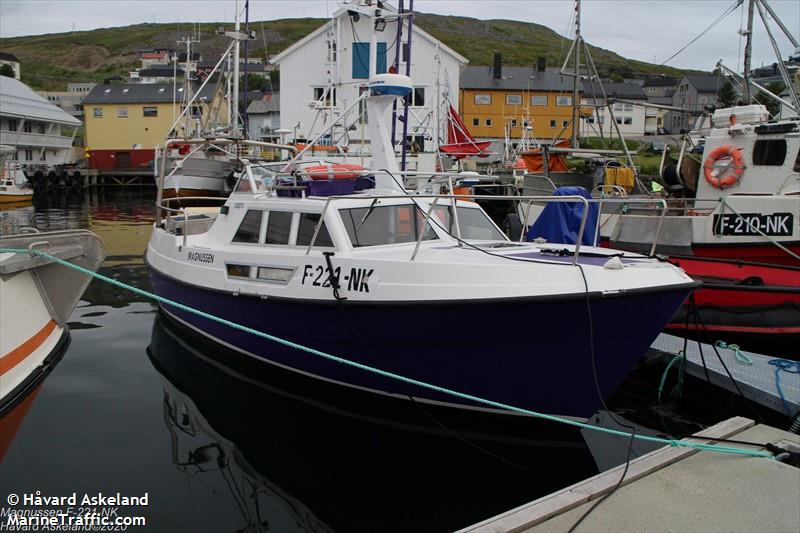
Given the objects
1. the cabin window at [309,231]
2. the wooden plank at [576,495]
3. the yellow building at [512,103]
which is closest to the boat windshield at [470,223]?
the cabin window at [309,231]

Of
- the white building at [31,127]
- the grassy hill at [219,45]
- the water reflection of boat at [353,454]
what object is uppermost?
the grassy hill at [219,45]

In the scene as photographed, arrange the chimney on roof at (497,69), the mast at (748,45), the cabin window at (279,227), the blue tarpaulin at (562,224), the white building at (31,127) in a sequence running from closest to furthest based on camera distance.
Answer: the cabin window at (279,227), the blue tarpaulin at (562,224), the mast at (748,45), the white building at (31,127), the chimney on roof at (497,69)

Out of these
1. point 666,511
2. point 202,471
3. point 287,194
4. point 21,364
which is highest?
point 287,194

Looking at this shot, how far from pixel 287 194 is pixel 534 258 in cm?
335

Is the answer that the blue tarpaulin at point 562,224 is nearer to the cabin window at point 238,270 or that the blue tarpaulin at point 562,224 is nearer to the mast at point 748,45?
the cabin window at point 238,270

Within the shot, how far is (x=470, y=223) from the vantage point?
820 cm

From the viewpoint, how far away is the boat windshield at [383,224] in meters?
7.19

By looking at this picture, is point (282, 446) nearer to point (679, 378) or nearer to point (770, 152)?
point (679, 378)

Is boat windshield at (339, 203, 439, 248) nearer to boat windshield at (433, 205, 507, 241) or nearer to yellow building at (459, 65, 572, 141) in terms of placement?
boat windshield at (433, 205, 507, 241)

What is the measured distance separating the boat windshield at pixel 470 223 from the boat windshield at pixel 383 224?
38cm

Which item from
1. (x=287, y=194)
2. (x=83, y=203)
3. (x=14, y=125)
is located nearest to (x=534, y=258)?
(x=287, y=194)

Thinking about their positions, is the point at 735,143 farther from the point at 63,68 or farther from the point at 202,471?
the point at 63,68

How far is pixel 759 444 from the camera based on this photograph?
505cm

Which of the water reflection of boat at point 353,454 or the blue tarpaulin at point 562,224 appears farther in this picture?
the blue tarpaulin at point 562,224
